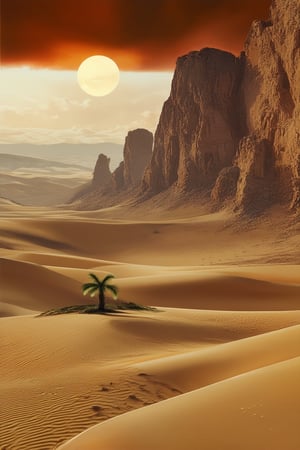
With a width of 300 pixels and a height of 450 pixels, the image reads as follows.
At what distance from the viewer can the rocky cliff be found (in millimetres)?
49031

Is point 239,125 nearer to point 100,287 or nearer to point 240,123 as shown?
point 240,123

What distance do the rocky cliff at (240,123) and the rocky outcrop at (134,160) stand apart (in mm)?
18635

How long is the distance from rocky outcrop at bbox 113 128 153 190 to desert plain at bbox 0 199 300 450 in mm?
65322

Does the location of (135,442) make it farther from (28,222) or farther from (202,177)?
(202,177)

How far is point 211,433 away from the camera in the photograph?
17.9 ft

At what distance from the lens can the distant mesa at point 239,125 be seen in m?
49.0

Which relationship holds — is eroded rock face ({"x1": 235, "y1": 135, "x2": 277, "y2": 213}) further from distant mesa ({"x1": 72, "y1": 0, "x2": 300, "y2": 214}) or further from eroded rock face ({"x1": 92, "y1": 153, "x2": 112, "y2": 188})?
eroded rock face ({"x1": 92, "y1": 153, "x2": 112, "y2": 188})

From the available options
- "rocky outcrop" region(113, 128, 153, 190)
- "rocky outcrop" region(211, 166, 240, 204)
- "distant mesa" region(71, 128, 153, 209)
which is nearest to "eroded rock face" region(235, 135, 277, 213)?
"rocky outcrop" region(211, 166, 240, 204)

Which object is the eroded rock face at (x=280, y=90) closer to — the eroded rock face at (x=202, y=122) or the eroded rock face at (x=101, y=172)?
the eroded rock face at (x=202, y=122)

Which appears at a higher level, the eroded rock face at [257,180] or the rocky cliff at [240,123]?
the rocky cliff at [240,123]

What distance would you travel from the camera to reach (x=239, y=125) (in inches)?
2506

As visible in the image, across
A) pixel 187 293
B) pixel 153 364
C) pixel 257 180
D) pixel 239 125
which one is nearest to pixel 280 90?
pixel 257 180

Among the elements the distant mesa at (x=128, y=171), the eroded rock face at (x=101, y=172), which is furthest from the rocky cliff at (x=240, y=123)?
the eroded rock face at (x=101, y=172)

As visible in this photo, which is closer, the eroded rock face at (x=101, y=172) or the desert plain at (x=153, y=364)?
the desert plain at (x=153, y=364)
